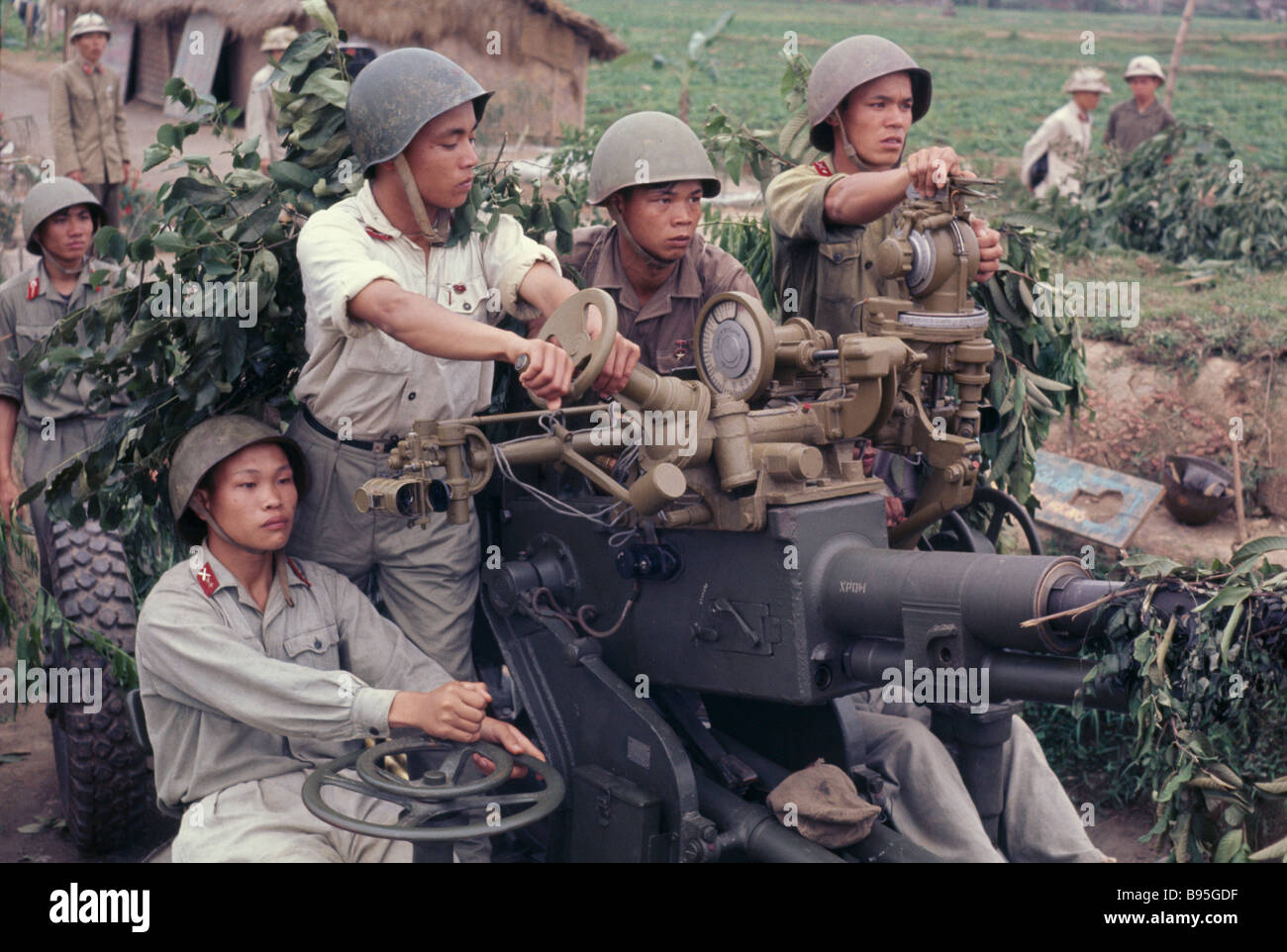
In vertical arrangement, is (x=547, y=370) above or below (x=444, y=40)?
below

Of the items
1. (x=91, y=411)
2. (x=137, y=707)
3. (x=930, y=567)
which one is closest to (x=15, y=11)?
(x=91, y=411)

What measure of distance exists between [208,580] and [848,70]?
287cm

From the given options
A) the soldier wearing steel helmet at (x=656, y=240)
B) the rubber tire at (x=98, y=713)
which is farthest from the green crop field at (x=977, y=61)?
the rubber tire at (x=98, y=713)

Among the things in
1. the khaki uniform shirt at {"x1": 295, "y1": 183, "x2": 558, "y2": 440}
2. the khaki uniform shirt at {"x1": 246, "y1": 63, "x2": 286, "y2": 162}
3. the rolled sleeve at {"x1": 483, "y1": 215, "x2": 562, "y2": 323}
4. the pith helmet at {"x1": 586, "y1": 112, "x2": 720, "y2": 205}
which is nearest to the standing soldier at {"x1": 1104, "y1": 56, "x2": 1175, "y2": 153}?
the khaki uniform shirt at {"x1": 246, "y1": 63, "x2": 286, "y2": 162}

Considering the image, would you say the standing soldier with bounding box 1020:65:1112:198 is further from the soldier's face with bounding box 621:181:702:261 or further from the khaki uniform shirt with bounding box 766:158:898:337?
the soldier's face with bounding box 621:181:702:261

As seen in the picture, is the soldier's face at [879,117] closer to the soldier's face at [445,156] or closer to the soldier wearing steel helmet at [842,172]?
the soldier wearing steel helmet at [842,172]

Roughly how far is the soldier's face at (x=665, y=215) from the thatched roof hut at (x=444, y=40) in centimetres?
1463

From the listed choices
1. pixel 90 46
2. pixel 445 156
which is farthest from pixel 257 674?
pixel 90 46

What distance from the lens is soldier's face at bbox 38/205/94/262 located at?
7.29 meters

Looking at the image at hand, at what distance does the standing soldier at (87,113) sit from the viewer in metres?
12.5

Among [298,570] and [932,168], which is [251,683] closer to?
[298,570]

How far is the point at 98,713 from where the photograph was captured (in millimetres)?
6406

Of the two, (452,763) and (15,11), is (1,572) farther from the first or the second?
(15,11)

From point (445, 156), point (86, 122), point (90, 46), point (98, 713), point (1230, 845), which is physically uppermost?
point (90, 46)
